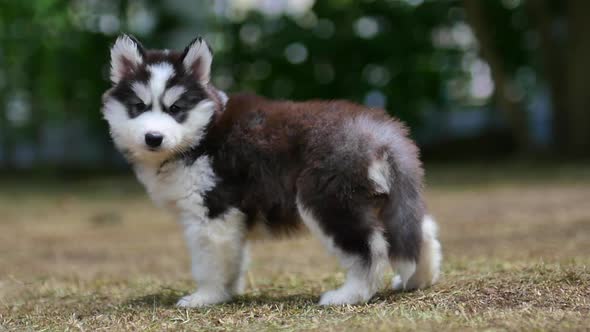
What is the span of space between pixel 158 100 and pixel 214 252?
103 centimetres

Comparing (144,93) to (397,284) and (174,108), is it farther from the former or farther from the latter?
(397,284)

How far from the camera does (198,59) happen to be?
5047mm

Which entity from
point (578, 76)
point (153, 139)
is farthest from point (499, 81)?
point (153, 139)

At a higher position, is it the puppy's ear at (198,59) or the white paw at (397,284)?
the puppy's ear at (198,59)

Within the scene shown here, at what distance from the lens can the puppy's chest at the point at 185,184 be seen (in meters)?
4.85

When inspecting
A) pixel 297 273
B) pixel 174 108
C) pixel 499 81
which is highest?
pixel 174 108

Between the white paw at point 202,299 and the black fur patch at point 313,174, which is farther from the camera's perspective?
the white paw at point 202,299

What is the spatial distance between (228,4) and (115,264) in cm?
1695

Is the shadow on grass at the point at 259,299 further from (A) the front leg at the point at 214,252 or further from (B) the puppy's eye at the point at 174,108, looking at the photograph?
(B) the puppy's eye at the point at 174,108

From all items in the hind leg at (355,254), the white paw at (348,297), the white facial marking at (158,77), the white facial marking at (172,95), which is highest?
the white facial marking at (158,77)

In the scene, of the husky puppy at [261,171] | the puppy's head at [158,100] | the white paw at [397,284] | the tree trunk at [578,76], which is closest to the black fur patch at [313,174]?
the husky puppy at [261,171]

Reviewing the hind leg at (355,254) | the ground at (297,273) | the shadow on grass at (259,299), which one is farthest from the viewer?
the shadow on grass at (259,299)

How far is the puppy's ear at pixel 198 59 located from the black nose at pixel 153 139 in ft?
1.87

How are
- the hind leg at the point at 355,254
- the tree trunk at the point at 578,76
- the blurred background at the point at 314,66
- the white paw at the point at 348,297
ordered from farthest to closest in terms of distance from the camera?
the blurred background at the point at 314,66 → the tree trunk at the point at 578,76 → the white paw at the point at 348,297 → the hind leg at the point at 355,254
